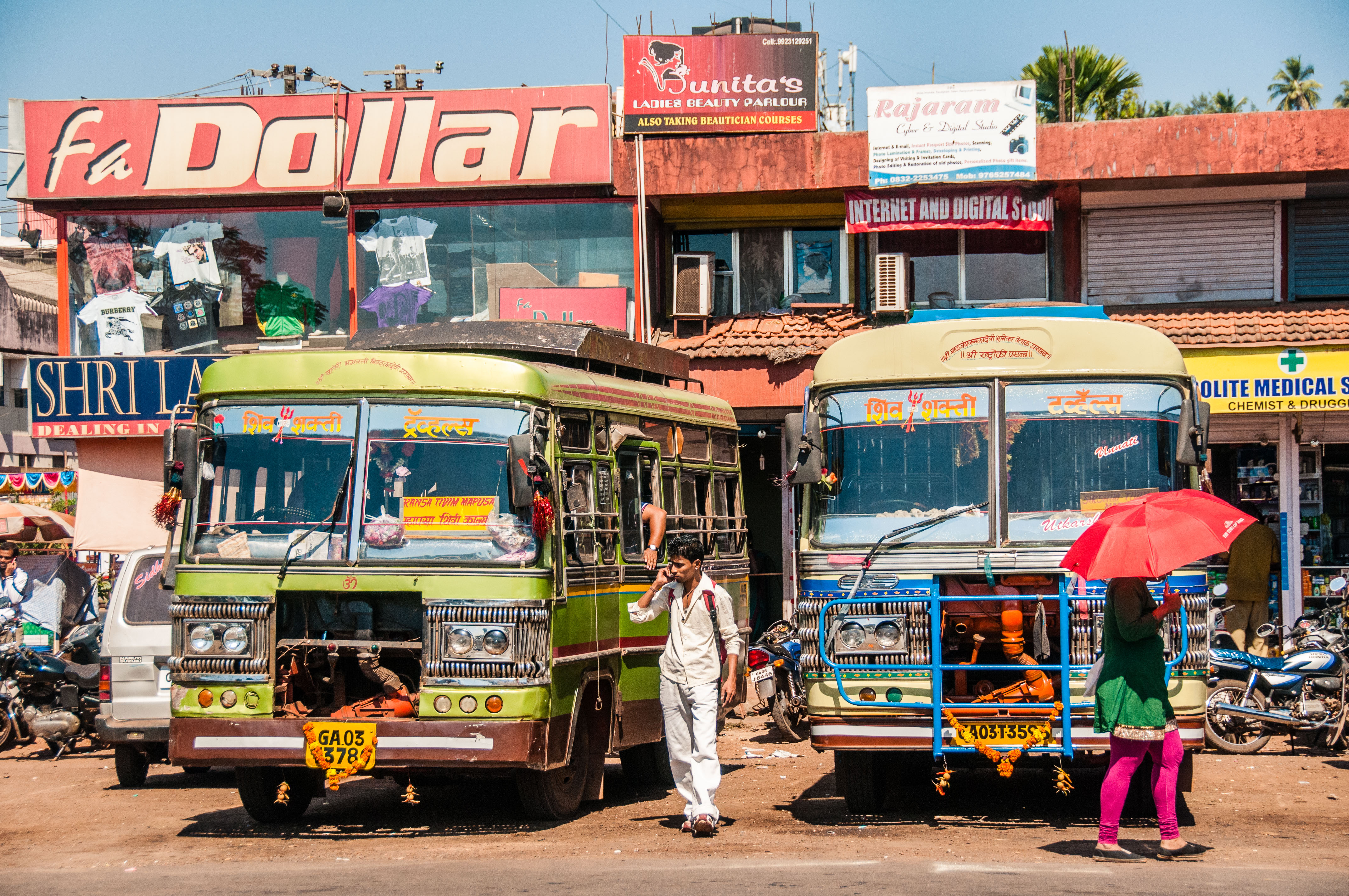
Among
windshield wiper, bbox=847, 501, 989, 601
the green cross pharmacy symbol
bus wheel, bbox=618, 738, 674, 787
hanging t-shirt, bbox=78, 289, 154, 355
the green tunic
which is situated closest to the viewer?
the green tunic

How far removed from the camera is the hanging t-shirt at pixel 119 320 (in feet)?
63.3

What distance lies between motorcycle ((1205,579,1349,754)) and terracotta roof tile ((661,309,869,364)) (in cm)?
713

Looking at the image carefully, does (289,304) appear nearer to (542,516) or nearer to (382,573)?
(382,573)

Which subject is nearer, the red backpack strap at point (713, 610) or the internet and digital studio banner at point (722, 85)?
the red backpack strap at point (713, 610)

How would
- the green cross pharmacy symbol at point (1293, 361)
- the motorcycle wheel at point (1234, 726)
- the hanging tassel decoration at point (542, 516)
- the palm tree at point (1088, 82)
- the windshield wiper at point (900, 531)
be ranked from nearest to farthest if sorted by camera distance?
the hanging tassel decoration at point (542, 516) → the windshield wiper at point (900, 531) → the motorcycle wheel at point (1234, 726) → the green cross pharmacy symbol at point (1293, 361) → the palm tree at point (1088, 82)

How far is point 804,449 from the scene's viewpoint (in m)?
9.07

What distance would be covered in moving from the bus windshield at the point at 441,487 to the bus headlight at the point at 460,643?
0.44 metres

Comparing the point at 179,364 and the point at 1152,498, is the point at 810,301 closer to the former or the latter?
the point at 179,364

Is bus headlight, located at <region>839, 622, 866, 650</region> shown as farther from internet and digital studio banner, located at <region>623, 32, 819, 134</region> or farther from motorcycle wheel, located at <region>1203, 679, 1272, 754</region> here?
internet and digital studio banner, located at <region>623, 32, 819, 134</region>

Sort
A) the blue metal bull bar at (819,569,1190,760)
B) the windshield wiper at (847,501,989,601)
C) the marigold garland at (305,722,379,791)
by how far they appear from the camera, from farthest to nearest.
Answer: the windshield wiper at (847,501,989,601) < the marigold garland at (305,722,379,791) < the blue metal bull bar at (819,569,1190,760)

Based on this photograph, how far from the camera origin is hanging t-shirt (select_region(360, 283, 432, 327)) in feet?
61.7

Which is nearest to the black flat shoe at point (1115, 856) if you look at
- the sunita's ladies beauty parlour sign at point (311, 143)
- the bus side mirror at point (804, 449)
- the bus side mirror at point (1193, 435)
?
the bus side mirror at point (1193, 435)

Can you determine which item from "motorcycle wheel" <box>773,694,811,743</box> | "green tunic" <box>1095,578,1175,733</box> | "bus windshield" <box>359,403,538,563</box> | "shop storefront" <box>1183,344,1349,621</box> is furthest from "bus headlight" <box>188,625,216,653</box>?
"shop storefront" <box>1183,344,1349,621</box>

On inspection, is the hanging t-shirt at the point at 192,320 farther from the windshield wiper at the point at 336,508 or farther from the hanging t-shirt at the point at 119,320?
the windshield wiper at the point at 336,508
